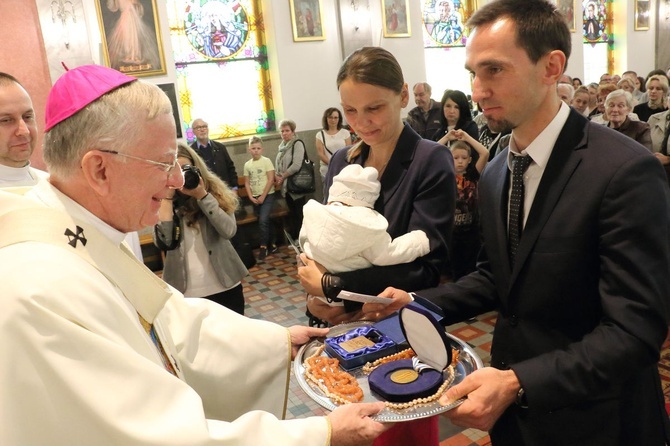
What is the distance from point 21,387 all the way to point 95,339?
0.17m

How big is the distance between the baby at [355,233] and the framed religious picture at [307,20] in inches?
303

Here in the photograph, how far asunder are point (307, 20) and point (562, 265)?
8510 millimetres

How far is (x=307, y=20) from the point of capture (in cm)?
907

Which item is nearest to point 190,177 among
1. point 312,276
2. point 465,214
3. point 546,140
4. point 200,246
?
point 200,246

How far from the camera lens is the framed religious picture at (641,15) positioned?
586 inches

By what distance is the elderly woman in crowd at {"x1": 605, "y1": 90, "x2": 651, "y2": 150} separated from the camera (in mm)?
5464

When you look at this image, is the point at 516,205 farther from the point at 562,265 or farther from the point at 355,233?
the point at 355,233

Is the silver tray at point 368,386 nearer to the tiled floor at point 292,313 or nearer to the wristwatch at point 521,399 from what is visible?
the wristwatch at point 521,399

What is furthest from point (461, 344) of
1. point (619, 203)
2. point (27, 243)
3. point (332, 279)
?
point (27, 243)

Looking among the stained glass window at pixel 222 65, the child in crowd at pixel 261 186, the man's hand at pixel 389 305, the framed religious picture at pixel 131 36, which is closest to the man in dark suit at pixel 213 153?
the child in crowd at pixel 261 186

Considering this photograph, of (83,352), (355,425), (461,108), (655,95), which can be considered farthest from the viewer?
(655,95)

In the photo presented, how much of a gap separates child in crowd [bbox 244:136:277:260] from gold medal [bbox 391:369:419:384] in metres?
6.74

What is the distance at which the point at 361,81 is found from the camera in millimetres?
1947

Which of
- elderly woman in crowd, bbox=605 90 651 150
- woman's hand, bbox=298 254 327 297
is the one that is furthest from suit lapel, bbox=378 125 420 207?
elderly woman in crowd, bbox=605 90 651 150
